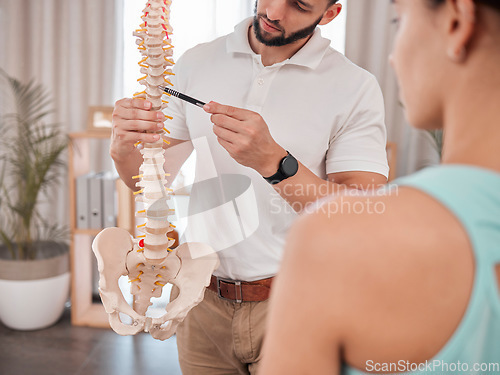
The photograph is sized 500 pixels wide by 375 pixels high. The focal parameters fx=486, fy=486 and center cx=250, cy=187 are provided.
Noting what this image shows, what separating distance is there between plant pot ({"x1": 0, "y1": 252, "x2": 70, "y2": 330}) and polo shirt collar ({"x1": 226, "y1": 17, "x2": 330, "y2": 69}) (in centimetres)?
223

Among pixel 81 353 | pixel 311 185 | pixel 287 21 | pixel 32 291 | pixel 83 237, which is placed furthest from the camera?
pixel 83 237

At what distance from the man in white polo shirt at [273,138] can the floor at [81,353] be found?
153cm

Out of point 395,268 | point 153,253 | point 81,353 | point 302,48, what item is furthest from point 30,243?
point 395,268

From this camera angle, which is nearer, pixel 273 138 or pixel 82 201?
pixel 273 138

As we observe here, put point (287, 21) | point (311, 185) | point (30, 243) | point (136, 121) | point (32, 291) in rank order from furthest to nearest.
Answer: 1. point (30, 243)
2. point (32, 291)
3. point (287, 21)
4. point (311, 185)
5. point (136, 121)

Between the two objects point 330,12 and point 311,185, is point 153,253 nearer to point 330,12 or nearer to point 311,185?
point 311,185

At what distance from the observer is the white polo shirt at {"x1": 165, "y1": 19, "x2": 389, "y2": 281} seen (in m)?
1.42

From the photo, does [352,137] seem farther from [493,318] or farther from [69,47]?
[69,47]

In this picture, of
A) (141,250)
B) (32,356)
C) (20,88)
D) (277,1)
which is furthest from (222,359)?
(20,88)

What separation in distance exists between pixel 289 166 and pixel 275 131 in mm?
246

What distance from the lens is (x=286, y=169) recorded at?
1221 mm

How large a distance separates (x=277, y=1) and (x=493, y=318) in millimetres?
1141

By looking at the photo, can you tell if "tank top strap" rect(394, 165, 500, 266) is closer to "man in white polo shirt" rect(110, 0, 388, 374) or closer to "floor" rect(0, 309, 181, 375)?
"man in white polo shirt" rect(110, 0, 388, 374)

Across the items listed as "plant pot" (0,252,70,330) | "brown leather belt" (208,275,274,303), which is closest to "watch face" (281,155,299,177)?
"brown leather belt" (208,275,274,303)
